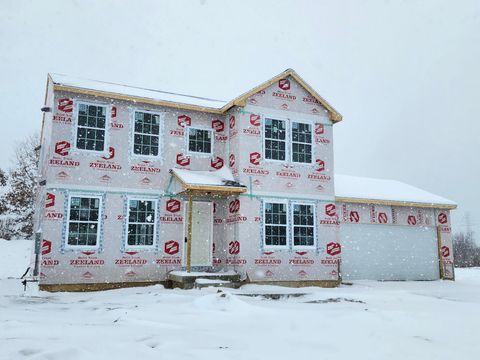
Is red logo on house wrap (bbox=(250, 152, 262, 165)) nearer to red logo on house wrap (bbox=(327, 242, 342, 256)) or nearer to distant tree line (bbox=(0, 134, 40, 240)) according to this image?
red logo on house wrap (bbox=(327, 242, 342, 256))

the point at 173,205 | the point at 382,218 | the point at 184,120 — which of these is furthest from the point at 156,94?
the point at 382,218

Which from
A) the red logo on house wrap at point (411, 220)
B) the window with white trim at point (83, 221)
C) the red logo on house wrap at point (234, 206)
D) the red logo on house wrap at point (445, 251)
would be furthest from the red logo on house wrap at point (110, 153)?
the red logo on house wrap at point (445, 251)

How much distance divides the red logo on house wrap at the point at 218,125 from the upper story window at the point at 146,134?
6.80ft

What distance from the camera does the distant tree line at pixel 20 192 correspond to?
28.3 m

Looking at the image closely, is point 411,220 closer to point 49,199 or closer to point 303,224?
point 303,224

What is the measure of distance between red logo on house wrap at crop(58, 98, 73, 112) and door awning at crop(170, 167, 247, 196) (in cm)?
372

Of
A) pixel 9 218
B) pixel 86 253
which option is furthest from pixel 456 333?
pixel 9 218

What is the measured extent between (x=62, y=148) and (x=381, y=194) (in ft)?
41.5

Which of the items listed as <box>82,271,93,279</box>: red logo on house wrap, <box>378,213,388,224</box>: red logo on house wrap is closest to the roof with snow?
<box>378,213,388,224</box>: red logo on house wrap

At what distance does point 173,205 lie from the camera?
1422 centimetres

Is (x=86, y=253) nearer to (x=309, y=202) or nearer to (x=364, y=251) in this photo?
(x=309, y=202)

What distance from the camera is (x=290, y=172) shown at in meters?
15.2

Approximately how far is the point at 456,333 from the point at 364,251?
36.1 ft

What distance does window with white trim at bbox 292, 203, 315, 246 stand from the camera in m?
15.0
